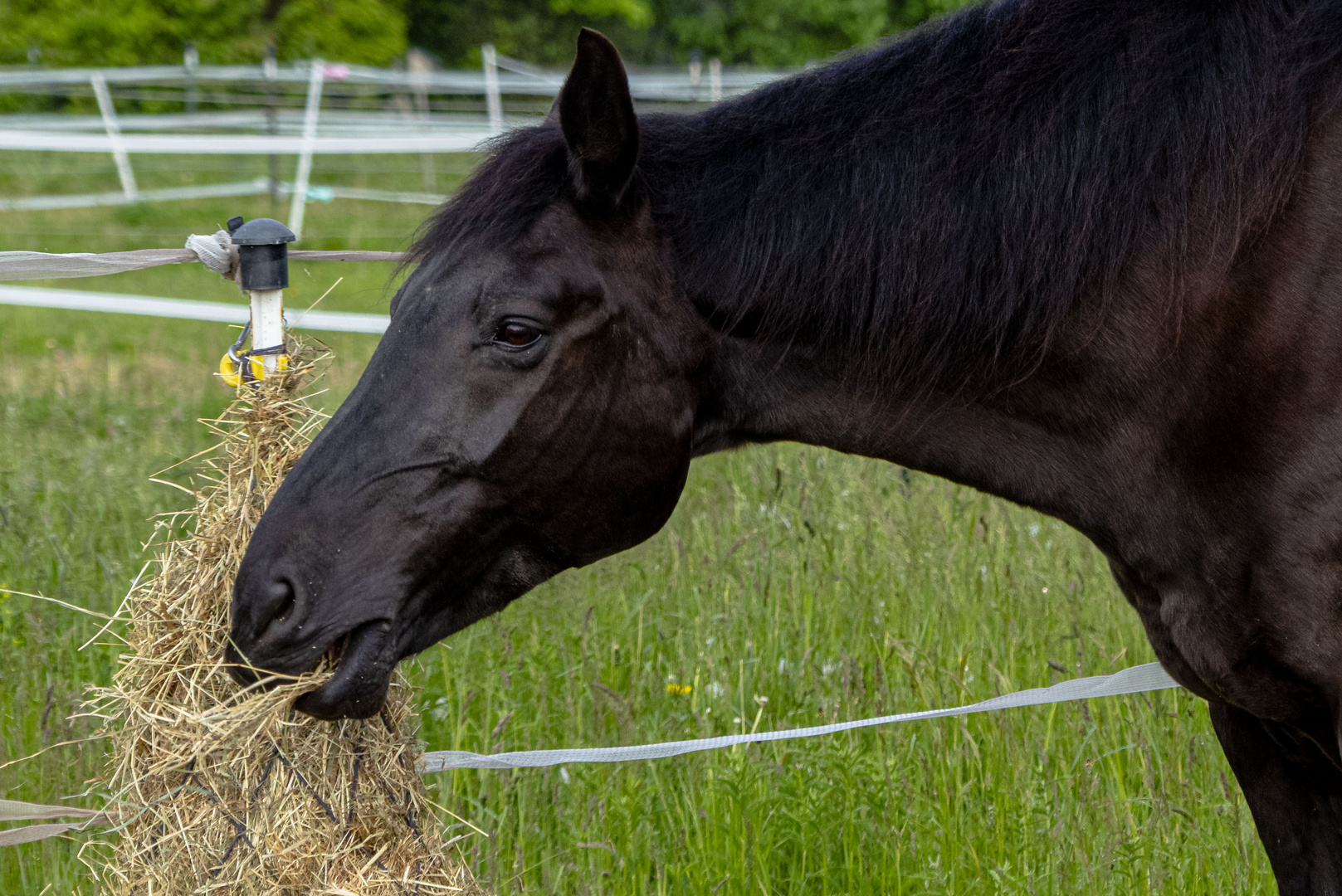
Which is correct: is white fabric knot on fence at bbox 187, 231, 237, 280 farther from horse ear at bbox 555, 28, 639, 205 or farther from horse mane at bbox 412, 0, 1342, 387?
horse ear at bbox 555, 28, 639, 205

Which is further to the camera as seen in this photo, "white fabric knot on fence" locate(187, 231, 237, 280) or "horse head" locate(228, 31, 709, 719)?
"white fabric knot on fence" locate(187, 231, 237, 280)

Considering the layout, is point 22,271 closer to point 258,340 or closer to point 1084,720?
point 258,340

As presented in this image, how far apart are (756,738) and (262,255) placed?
58.9 inches

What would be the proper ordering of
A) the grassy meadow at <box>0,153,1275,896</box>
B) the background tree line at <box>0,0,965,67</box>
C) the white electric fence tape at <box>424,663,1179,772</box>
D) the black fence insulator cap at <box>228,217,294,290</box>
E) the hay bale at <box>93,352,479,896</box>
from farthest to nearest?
the background tree line at <box>0,0,965,67</box> → the grassy meadow at <box>0,153,1275,896</box> → the white electric fence tape at <box>424,663,1179,772</box> → the black fence insulator cap at <box>228,217,294,290</box> → the hay bale at <box>93,352,479,896</box>

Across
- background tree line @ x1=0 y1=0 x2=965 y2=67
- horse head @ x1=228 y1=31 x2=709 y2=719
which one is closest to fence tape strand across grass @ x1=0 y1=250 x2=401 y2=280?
horse head @ x1=228 y1=31 x2=709 y2=719

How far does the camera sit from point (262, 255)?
219 cm

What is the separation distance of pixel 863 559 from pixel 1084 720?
3.75 feet

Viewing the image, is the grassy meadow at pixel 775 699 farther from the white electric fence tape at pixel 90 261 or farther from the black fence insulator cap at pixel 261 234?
the white electric fence tape at pixel 90 261

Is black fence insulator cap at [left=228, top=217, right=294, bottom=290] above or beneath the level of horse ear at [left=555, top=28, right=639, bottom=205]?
beneath

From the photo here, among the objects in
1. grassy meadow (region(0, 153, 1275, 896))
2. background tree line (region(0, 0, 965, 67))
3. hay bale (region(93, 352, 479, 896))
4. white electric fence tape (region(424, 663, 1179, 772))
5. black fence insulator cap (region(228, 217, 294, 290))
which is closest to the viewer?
hay bale (region(93, 352, 479, 896))

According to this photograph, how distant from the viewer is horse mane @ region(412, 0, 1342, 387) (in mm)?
1877

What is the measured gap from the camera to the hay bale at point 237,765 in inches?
71.5

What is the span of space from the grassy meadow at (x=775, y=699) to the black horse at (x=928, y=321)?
0.52 meters

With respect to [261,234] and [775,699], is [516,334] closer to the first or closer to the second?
[261,234]
